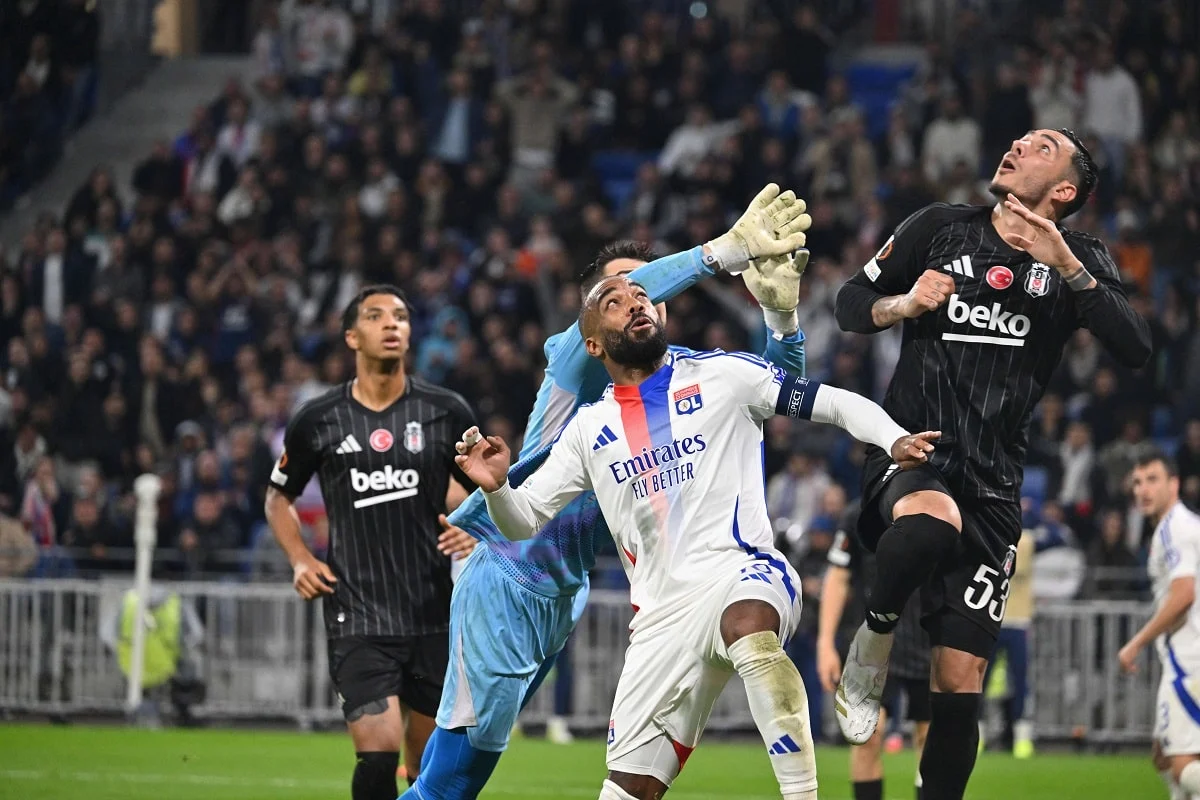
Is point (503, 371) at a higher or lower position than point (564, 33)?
lower

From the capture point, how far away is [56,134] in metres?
26.0

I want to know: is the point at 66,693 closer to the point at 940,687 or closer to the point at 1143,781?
the point at 1143,781

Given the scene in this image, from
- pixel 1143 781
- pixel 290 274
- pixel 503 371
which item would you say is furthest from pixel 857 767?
pixel 290 274

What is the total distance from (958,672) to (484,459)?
2099 millimetres

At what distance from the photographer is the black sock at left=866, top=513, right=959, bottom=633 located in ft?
22.6

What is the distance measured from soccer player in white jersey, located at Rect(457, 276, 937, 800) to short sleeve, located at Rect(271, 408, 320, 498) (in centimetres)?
Answer: 235

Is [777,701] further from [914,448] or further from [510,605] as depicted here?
[510,605]

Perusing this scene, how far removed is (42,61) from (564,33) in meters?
7.04

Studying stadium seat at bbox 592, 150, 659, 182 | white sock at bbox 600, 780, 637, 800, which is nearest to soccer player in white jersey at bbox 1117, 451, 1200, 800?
white sock at bbox 600, 780, 637, 800

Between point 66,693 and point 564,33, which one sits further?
point 564,33

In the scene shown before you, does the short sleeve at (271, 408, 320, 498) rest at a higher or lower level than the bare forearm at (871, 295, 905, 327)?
lower

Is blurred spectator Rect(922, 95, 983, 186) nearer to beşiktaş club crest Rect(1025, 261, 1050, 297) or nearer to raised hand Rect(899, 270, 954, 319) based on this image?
beşiktaş club crest Rect(1025, 261, 1050, 297)

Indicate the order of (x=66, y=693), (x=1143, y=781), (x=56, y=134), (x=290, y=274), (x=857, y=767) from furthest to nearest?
(x=56, y=134)
(x=290, y=274)
(x=66, y=693)
(x=1143, y=781)
(x=857, y=767)

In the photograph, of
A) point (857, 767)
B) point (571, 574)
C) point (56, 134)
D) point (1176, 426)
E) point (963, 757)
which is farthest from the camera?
point (56, 134)
